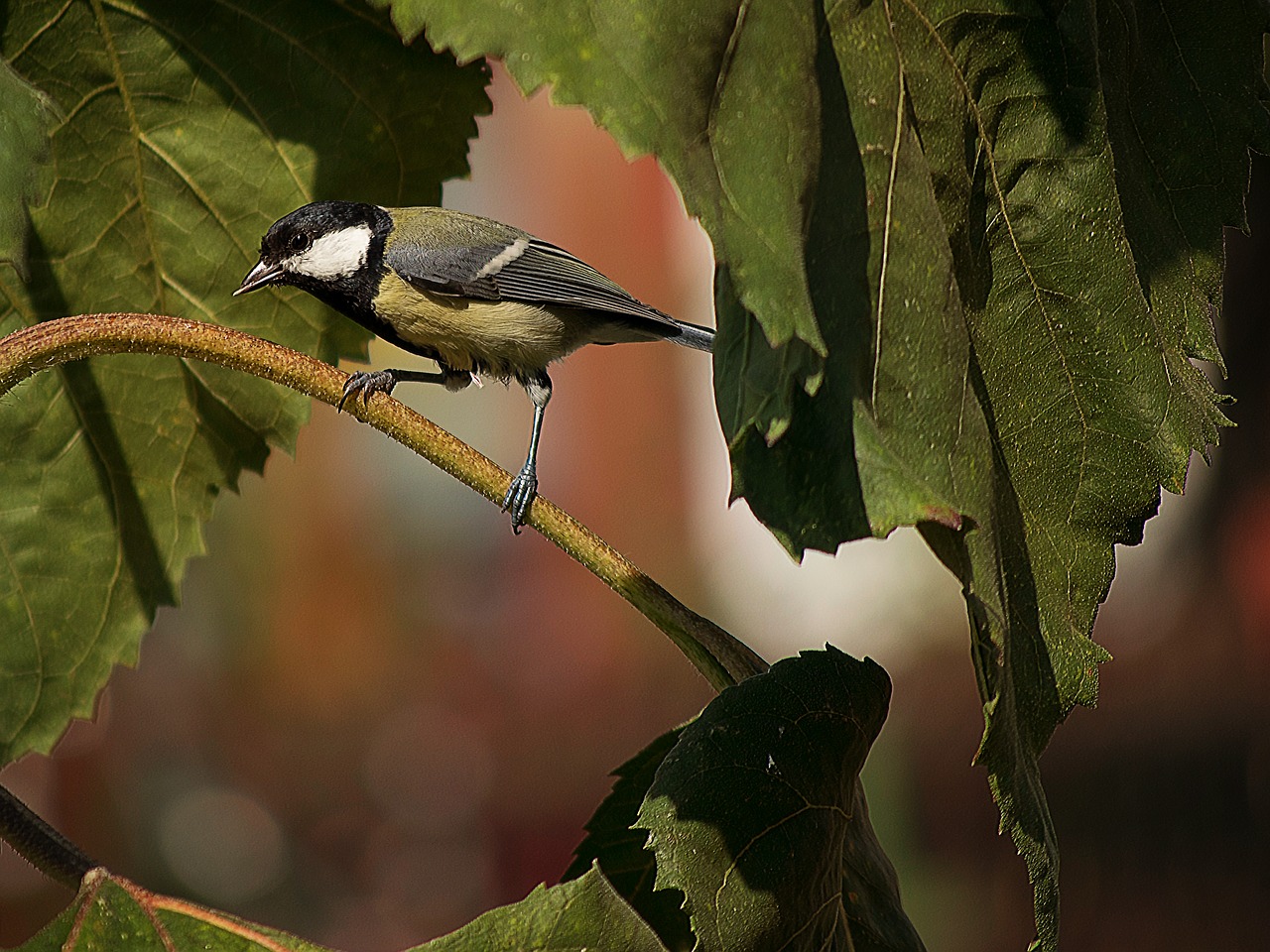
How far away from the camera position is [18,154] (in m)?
0.71

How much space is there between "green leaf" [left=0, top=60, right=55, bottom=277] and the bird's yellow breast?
0.83 metres

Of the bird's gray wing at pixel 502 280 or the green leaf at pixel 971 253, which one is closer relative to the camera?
the green leaf at pixel 971 253

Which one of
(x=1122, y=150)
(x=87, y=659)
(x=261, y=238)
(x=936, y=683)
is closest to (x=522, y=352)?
(x=261, y=238)

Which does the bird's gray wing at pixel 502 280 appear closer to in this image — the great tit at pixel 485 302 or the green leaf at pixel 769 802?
the great tit at pixel 485 302

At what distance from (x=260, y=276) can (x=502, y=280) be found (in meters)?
0.57

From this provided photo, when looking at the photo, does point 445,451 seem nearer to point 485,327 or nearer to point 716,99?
point 716,99

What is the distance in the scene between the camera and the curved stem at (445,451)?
0.77 meters

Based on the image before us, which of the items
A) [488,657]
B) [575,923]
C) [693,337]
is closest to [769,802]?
[575,923]

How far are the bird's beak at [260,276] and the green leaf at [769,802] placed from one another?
1.66 feet

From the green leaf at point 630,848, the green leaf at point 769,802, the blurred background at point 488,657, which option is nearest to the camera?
the green leaf at point 769,802

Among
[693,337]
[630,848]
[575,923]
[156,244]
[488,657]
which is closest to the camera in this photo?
[575,923]

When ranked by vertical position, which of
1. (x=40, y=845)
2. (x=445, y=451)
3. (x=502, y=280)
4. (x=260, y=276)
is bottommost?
(x=40, y=845)

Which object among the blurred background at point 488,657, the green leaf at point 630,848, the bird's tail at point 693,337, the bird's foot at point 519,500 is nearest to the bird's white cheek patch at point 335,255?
the bird's foot at point 519,500

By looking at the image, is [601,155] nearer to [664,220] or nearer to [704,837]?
[664,220]
